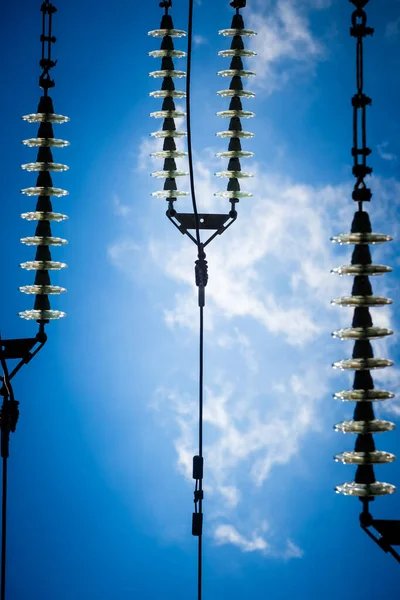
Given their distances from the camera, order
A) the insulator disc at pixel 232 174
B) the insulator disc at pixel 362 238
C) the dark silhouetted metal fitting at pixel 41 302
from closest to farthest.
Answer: the insulator disc at pixel 362 238, the dark silhouetted metal fitting at pixel 41 302, the insulator disc at pixel 232 174

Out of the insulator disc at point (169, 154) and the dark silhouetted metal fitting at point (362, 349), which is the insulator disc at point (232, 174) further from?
the dark silhouetted metal fitting at point (362, 349)

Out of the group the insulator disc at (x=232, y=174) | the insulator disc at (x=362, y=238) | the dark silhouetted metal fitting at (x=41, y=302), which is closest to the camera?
the insulator disc at (x=362, y=238)

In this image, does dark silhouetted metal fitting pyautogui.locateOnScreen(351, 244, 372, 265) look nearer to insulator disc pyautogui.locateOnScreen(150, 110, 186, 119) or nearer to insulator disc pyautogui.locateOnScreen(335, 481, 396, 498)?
insulator disc pyautogui.locateOnScreen(335, 481, 396, 498)

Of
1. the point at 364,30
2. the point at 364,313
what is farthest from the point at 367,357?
the point at 364,30

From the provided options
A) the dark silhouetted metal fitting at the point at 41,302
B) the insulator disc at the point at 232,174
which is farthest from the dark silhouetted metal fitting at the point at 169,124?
the dark silhouetted metal fitting at the point at 41,302

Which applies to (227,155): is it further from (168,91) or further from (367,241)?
(367,241)

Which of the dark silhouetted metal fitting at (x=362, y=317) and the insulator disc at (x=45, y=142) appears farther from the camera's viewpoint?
the insulator disc at (x=45, y=142)

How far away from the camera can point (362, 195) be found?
6.65 ft

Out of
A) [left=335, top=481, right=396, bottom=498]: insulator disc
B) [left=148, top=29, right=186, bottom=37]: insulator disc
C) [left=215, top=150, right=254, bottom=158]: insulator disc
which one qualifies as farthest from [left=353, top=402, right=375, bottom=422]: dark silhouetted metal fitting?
[left=148, top=29, right=186, bottom=37]: insulator disc

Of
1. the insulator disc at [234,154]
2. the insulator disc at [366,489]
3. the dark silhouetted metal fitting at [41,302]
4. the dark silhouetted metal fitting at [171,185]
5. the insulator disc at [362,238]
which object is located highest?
the insulator disc at [234,154]

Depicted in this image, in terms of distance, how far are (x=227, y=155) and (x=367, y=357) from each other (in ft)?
3.65

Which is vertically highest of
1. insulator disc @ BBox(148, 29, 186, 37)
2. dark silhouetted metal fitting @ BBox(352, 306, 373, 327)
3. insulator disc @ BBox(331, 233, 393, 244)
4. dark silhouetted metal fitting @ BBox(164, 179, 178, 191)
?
insulator disc @ BBox(148, 29, 186, 37)

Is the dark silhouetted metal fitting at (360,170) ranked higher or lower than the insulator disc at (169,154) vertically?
lower

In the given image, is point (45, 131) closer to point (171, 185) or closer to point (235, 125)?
point (171, 185)
